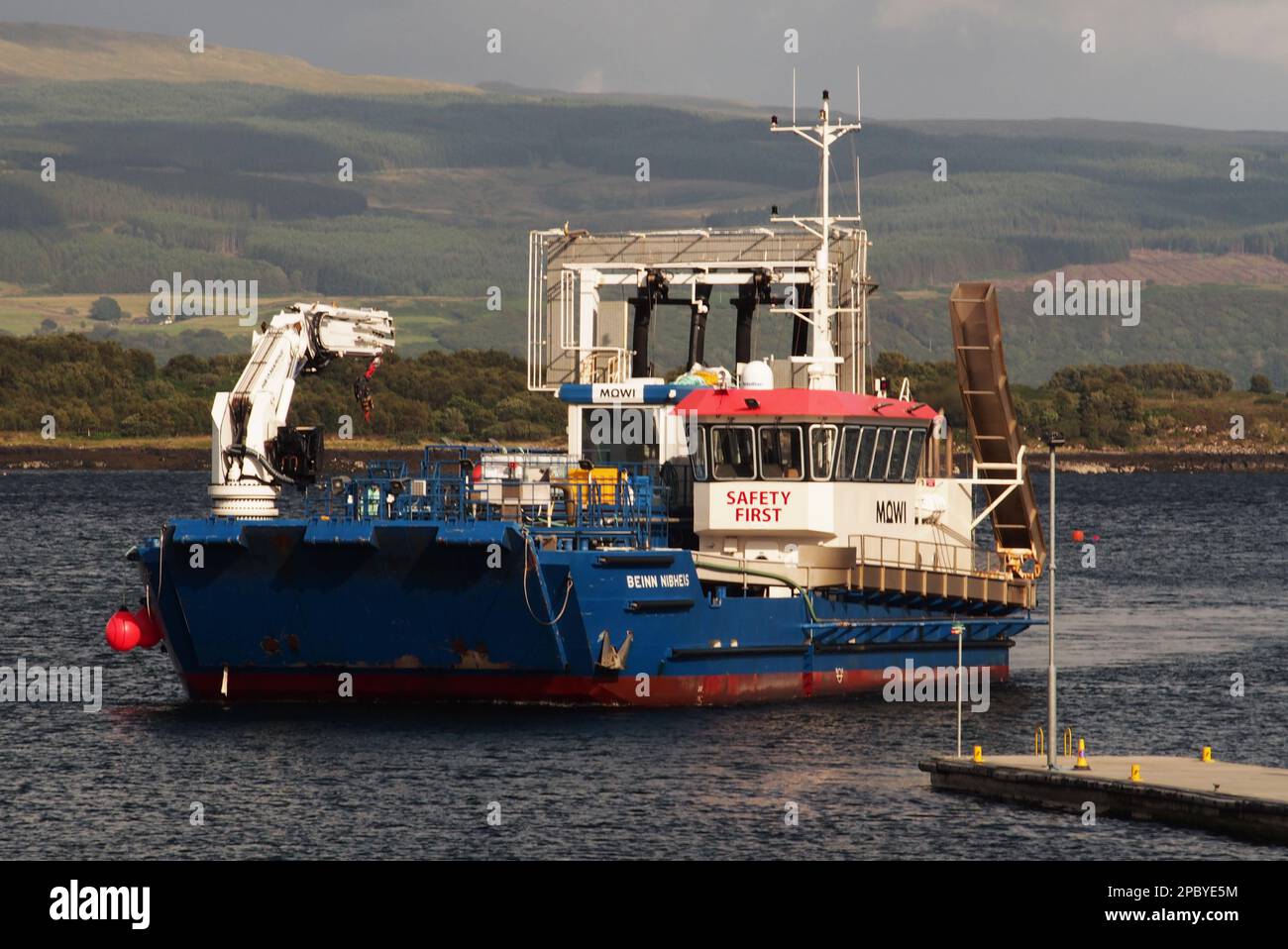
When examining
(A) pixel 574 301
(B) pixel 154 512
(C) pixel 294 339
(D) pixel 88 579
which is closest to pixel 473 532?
(C) pixel 294 339

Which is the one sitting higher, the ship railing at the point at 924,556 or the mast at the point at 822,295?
the mast at the point at 822,295

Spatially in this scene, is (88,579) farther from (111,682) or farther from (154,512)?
(154,512)

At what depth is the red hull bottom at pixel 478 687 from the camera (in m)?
48.0

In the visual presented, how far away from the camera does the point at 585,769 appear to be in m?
43.0

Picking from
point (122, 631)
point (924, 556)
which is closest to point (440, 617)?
point (122, 631)

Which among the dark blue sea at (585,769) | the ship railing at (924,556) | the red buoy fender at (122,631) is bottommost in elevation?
the dark blue sea at (585,769)

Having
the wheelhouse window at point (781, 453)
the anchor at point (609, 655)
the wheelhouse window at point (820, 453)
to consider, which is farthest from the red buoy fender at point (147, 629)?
the wheelhouse window at point (820, 453)

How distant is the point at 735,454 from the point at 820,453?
185 cm

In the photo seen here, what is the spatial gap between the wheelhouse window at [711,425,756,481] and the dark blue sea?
524cm

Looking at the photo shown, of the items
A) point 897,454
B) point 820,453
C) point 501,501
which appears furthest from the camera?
point 897,454

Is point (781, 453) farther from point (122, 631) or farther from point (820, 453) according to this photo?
point (122, 631)

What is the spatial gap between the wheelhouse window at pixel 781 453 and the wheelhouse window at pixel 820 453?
25 centimetres

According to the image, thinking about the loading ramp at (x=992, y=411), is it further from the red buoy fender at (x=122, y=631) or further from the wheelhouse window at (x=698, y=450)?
the red buoy fender at (x=122, y=631)
